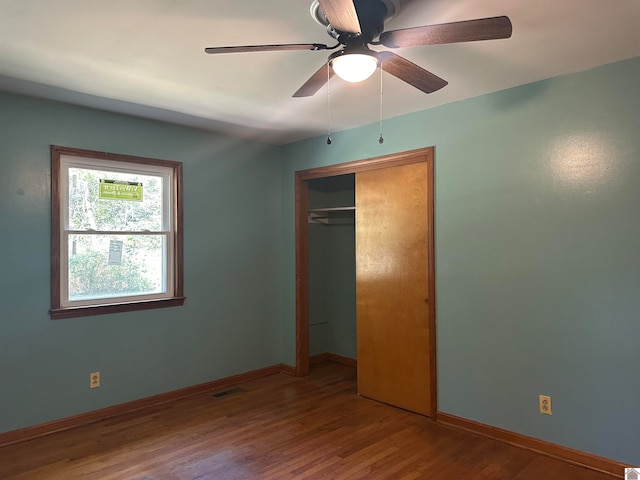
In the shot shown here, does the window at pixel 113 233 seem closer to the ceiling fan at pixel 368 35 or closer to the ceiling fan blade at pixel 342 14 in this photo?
the ceiling fan at pixel 368 35

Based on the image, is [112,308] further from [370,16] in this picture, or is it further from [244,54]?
[370,16]

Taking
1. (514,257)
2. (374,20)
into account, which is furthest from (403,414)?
(374,20)

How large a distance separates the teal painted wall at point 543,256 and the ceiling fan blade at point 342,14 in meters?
1.80

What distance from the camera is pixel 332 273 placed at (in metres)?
5.10

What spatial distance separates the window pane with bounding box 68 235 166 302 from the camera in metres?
Answer: 3.29

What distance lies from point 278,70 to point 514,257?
6.55ft

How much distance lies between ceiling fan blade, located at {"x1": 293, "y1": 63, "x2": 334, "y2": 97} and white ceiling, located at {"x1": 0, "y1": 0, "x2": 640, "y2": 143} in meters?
0.21

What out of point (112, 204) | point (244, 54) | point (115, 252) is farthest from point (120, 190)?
point (244, 54)

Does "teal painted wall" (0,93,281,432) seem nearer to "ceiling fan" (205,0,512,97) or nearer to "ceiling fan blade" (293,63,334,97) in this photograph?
"ceiling fan blade" (293,63,334,97)

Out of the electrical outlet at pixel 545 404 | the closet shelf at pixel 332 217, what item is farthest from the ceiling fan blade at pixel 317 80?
the closet shelf at pixel 332 217

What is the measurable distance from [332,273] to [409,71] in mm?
3302

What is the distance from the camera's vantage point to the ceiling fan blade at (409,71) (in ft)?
6.25

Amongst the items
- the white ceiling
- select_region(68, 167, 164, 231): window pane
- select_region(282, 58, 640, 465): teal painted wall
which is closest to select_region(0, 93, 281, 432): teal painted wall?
select_region(68, 167, 164, 231): window pane

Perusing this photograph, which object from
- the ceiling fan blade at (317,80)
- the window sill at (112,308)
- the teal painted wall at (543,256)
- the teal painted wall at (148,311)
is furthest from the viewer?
the window sill at (112,308)
